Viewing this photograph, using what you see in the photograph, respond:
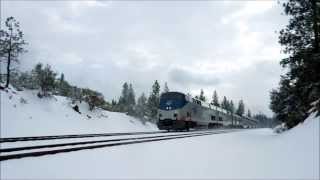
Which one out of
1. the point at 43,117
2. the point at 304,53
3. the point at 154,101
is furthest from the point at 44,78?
the point at 154,101

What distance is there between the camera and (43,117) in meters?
27.7

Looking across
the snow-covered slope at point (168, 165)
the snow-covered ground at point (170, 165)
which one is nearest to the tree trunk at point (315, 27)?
the snow-covered ground at point (170, 165)

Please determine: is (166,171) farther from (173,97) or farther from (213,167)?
(173,97)

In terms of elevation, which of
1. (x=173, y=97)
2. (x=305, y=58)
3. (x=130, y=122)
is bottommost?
(x=130, y=122)

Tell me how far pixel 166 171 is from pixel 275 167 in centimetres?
306

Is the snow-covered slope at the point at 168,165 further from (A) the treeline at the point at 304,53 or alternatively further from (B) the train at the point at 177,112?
(B) the train at the point at 177,112

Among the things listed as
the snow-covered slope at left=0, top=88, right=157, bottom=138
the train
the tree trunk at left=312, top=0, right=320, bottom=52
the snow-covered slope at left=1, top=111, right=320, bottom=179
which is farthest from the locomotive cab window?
the snow-covered slope at left=1, top=111, right=320, bottom=179

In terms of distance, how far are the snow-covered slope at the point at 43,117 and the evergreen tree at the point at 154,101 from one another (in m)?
28.7

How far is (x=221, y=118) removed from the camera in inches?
2421

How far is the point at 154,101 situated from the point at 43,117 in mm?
44261

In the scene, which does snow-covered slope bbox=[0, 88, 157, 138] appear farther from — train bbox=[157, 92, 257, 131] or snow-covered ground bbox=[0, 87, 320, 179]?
snow-covered ground bbox=[0, 87, 320, 179]

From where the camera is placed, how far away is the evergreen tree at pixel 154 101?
222 feet

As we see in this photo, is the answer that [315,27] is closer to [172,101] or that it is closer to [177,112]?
[177,112]

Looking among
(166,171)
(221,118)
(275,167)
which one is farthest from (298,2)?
(221,118)
